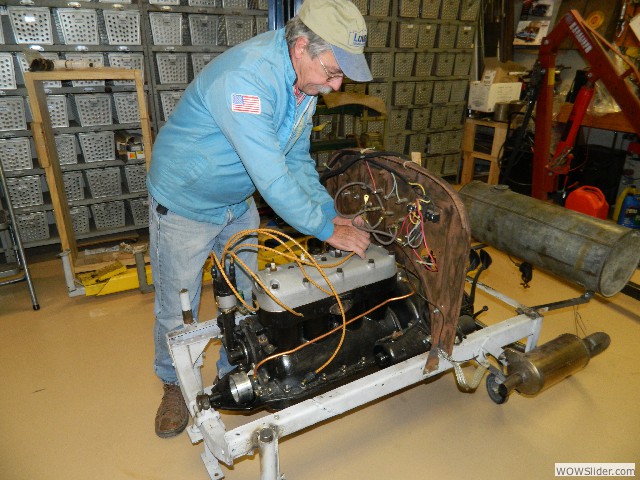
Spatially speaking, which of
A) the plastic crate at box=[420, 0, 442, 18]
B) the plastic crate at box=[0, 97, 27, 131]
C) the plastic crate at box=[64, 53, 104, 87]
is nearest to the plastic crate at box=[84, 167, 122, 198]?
the plastic crate at box=[0, 97, 27, 131]

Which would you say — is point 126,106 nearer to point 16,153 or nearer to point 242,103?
point 16,153

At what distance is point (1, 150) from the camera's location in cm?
324

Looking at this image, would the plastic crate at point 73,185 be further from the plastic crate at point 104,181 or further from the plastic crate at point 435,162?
the plastic crate at point 435,162

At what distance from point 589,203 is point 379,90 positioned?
7.80 ft

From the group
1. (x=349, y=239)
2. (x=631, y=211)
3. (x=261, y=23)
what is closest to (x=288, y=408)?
(x=349, y=239)

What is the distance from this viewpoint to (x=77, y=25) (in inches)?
128

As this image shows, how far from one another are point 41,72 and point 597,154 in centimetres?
484

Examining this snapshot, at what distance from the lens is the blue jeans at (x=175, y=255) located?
5.60 ft

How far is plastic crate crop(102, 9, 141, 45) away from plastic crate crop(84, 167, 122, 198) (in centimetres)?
99

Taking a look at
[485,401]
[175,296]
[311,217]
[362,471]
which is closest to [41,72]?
[175,296]

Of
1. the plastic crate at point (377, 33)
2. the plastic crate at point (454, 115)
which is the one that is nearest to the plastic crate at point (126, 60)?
the plastic crate at point (377, 33)

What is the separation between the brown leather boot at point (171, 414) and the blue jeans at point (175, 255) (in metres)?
0.06

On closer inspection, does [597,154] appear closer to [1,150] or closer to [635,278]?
[635,278]

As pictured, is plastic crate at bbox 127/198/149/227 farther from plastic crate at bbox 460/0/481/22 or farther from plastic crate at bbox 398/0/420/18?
plastic crate at bbox 460/0/481/22
